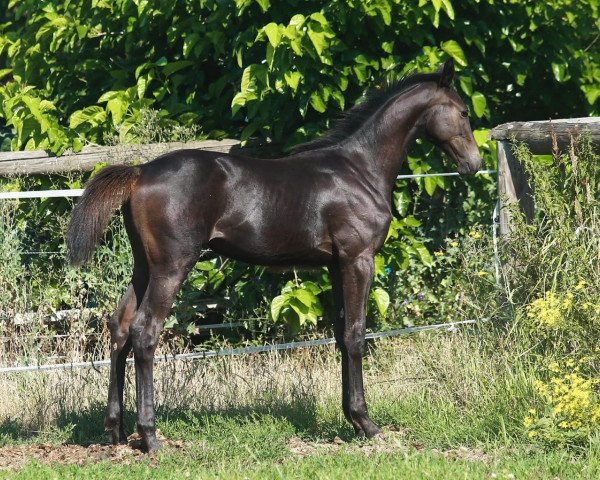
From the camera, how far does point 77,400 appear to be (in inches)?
257

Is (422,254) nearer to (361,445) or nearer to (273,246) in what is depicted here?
(273,246)

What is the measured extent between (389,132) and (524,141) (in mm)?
1058

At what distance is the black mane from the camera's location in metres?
6.15

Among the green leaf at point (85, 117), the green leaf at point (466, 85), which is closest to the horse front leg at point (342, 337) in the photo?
the green leaf at point (466, 85)

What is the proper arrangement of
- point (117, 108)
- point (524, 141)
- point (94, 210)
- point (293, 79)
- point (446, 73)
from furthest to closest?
1. point (117, 108)
2. point (293, 79)
3. point (524, 141)
4. point (446, 73)
5. point (94, 210)

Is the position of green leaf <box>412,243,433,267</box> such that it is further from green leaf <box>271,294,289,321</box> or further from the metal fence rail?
green leaf <box>271,294,289,321</box>

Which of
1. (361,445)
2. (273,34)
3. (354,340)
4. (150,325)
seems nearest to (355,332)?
(354,340)

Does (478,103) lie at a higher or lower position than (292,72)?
lower

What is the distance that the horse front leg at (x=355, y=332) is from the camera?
5.78 meters

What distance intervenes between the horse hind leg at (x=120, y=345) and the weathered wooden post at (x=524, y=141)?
95.1 inches

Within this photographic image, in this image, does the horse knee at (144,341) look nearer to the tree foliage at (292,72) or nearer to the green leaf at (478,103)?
the tree foliage at (292,72)

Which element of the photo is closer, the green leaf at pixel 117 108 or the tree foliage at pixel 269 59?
the tree foliage at pixel 269 59

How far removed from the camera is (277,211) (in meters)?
5.67

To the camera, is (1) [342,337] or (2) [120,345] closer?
(2) [120,345]
